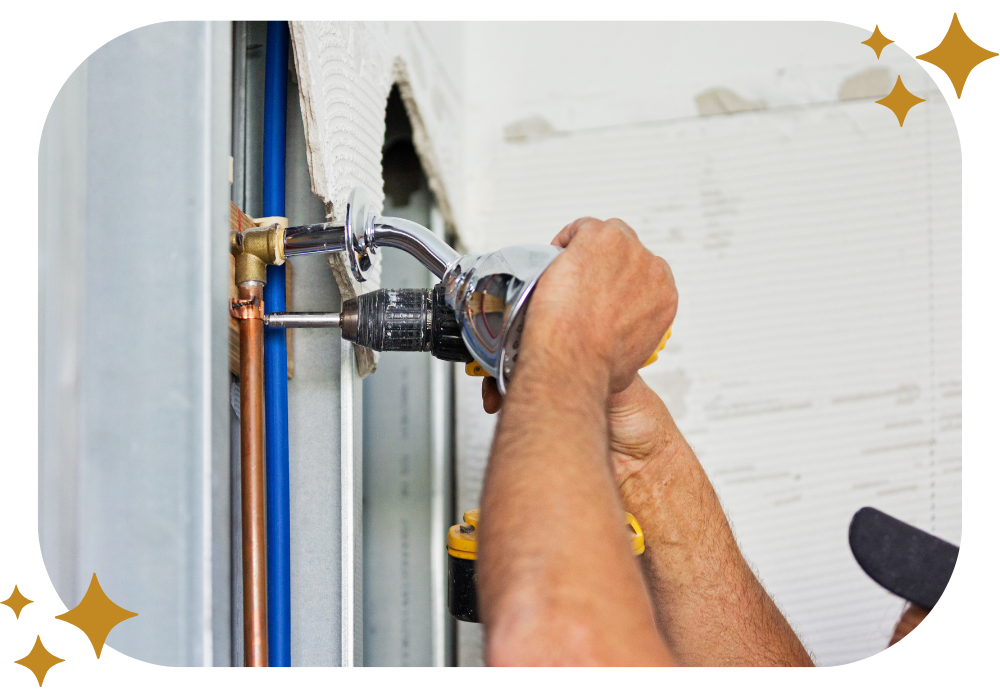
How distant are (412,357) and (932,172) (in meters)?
0.97

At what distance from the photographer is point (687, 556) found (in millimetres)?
715

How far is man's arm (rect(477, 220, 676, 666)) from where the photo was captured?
339mm

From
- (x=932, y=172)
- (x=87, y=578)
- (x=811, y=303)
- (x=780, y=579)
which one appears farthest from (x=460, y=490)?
(x=932, y=172)

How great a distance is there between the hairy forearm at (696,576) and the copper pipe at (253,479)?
38 cm

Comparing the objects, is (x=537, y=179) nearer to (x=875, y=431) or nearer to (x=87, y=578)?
(x=875, y=431)

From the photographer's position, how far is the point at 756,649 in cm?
68

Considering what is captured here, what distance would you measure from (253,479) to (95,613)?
16 centimetres

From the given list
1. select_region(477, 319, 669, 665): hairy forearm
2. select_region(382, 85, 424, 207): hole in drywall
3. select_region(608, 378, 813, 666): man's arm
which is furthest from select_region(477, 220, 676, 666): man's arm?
select_region(382, 85, 424, 207): hole in drywall

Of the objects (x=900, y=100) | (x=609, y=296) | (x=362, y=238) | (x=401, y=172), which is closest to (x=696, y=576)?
(x=609, y=296)

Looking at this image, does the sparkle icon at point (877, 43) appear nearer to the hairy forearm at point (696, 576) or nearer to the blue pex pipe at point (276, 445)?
the hairy forearm at point (696, 576)

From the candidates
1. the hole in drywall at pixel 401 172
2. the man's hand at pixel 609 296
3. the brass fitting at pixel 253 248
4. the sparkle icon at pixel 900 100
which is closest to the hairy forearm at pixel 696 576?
the man's hand at pixel 609 296

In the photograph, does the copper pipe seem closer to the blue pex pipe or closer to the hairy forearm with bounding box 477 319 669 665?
the blue pex pipe

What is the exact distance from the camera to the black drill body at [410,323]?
1.80 feet
